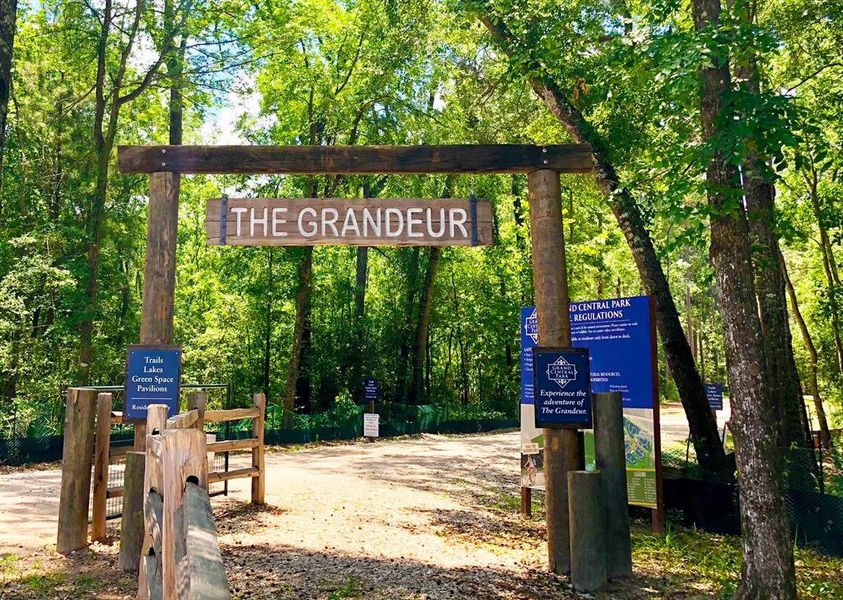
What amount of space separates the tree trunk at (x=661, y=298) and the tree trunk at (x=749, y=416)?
411cm

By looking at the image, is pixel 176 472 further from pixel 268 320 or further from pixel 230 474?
pixel 268 320

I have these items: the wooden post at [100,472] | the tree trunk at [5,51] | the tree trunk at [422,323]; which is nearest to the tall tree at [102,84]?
the wooden post at [100,472]

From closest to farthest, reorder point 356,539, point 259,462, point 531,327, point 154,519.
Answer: point 154,519, point 356,539, point 259,462, point 531,327

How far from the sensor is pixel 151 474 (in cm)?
336

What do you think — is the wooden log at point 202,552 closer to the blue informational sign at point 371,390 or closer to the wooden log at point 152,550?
the wooden log at point 152,550

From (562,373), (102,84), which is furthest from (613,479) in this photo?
(102,84)

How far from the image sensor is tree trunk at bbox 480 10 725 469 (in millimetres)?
9438

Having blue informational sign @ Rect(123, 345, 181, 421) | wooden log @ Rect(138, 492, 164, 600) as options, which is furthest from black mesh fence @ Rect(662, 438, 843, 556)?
wooden log @ Rect(138, 492, 164, 600)

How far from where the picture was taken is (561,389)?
5.75 metres

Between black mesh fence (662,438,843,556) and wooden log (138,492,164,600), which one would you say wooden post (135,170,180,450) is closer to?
wooden log (138,492,164,600)

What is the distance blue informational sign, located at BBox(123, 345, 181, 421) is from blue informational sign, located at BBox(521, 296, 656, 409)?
424cm

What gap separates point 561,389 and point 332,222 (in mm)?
2570

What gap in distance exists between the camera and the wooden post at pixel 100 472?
657 cm

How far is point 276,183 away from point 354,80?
5.23m
